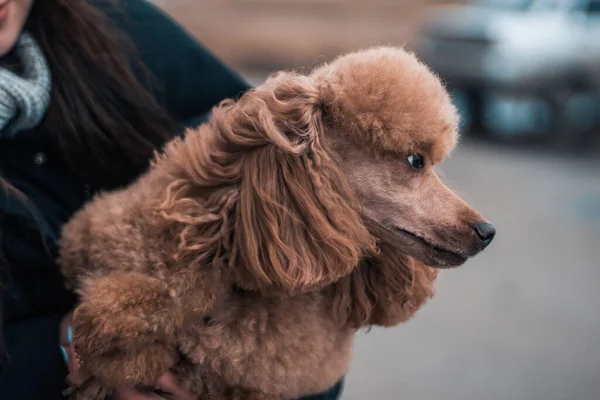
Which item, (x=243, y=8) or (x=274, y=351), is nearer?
(x=274, y=351)

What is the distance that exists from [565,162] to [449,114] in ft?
21.4

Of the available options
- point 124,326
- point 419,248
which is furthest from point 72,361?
point 419,248

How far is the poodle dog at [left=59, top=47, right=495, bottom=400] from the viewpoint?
1.26 metres

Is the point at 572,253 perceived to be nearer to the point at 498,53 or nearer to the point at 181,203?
the point at 498,53

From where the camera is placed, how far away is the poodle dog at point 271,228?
1264 mm

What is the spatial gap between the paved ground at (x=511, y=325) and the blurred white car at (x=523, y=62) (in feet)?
6.39

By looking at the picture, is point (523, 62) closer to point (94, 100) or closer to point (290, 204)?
point (94, 100)

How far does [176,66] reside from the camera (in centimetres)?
191

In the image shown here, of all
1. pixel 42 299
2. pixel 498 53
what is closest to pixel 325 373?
pixel 42 299

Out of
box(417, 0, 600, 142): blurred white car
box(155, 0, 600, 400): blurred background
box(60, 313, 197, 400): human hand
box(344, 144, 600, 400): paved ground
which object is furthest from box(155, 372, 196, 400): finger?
box(417, 0, 600, 142): blurred white car

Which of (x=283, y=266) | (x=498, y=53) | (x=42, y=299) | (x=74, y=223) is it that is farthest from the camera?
(x=498, y=53)

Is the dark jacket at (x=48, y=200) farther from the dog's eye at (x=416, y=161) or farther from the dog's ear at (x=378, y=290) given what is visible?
the dog's eye at (x=416, y=161)

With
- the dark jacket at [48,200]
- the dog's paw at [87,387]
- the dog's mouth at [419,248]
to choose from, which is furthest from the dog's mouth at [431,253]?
the dog's paw at [87,387]

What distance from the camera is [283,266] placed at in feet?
4.17
